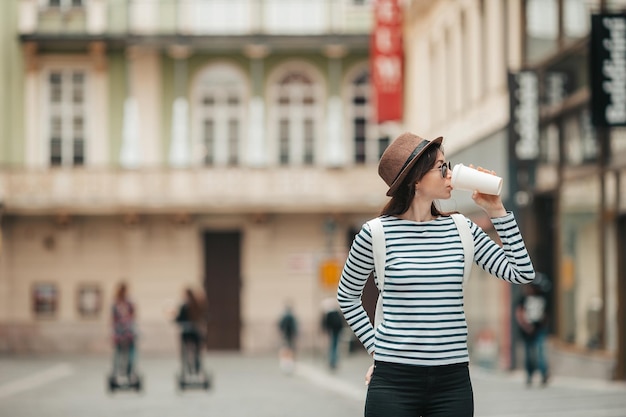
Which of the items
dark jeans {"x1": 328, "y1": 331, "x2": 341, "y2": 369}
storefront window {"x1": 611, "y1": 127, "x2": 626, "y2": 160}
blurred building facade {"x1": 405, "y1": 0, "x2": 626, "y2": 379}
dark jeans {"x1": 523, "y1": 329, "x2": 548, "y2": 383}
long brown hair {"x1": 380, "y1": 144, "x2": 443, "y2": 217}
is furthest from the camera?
dark jeans {"x1": 328, "y1": 331, "x2": 341, "y2": 369}

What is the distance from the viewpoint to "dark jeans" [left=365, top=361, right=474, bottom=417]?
4.95m

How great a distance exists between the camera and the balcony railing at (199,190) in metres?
39.8

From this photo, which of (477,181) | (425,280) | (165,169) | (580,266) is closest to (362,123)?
(165,169)

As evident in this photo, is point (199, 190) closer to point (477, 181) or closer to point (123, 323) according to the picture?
point (123, 323)

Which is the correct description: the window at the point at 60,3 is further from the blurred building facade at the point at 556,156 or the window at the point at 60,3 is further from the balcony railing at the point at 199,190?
the blurred building facade at the point at 556,156

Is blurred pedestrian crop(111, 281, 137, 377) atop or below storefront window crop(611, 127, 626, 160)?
below

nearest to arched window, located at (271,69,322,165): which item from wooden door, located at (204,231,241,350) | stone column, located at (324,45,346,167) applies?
stone column, located at (324,45,346,167)

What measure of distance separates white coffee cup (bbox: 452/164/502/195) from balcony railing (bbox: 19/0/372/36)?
35796 millimetres

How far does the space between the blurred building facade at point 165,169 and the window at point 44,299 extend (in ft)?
0.14

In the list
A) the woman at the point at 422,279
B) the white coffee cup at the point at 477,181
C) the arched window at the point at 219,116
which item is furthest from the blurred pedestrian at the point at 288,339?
the white coffee cup at the point at 477,181

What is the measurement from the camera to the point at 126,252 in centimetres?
4066

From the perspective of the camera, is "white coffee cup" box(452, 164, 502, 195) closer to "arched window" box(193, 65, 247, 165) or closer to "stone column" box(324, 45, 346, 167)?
"stone column" box(324, 45, 346, 167)

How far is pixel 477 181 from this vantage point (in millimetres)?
4875

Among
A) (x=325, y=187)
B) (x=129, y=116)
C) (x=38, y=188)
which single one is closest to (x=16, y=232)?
(x=38, y=188)
